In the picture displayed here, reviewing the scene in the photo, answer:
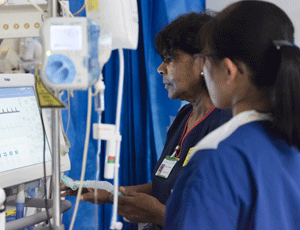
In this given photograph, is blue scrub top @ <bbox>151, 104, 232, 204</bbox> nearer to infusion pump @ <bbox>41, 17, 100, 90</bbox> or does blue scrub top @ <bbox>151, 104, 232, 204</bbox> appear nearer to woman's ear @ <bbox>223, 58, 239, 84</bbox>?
woman's ear @ <bbox>223, 58, 239, 84</bbox>

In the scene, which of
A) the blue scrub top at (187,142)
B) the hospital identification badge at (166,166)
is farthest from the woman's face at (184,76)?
the hospital identification badge at (166,166)

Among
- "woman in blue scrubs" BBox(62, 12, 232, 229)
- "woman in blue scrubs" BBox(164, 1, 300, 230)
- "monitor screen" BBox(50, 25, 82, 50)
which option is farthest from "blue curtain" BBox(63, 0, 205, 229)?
"monitor screen" BBox(50, 25, 82, 50)

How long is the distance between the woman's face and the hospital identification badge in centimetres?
27

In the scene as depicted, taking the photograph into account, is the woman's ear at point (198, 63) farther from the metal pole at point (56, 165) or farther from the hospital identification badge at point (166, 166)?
the metal pole at point (56, 165)

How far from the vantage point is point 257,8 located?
2.47ft

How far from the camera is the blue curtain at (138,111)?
75.7 inches

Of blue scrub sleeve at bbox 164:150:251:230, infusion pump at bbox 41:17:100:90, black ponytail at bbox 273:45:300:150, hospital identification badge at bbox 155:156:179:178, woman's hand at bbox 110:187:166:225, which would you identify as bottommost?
woman's hand at bbox 110:187:166:225

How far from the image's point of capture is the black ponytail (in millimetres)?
702

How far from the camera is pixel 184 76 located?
4.53ft

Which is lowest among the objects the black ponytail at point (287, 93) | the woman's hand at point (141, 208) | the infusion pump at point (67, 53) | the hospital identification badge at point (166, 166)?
the woman's hand at point (141, 208)

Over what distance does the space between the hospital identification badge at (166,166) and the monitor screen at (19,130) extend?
17.9 inches

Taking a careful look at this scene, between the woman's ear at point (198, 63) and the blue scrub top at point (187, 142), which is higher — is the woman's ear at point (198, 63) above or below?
above

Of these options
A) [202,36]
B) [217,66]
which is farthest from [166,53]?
[217,66]

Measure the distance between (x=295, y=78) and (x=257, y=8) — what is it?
0.59 ft
